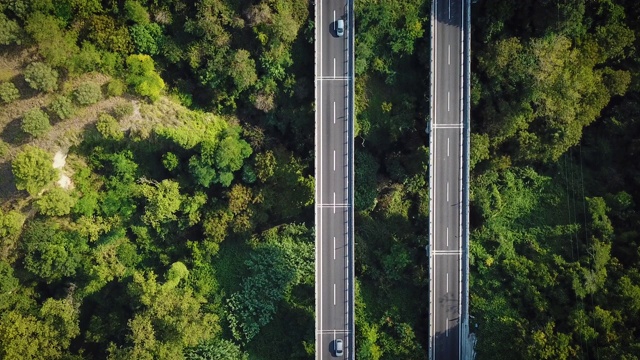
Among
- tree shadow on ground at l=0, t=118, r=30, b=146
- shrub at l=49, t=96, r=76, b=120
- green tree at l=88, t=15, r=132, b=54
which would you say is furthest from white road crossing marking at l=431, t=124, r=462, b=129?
tree shadow on ground at l=0, t=118, r=30, b=146

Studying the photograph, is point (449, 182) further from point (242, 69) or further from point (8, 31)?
point (8, 31)

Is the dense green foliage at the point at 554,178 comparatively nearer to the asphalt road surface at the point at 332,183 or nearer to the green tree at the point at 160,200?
the asphalt road surface at the point at 332,183

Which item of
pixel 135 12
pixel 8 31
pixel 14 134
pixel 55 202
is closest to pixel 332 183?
pixel 135 12

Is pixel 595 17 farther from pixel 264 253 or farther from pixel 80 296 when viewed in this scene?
pixel 80 296

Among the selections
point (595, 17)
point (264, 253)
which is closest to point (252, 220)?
point (264, 253)

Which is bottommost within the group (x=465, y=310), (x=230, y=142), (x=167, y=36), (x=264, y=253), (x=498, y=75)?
(x=465, y=310)

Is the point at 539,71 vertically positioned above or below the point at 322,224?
above

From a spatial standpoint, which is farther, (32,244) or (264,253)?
(264,253)
